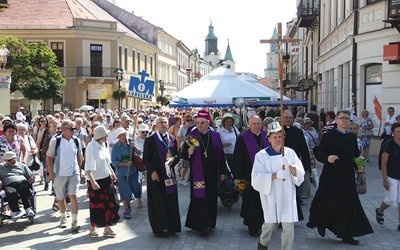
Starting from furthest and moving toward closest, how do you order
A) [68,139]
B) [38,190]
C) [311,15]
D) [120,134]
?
[311,15] < [38,190] < [120,134] < [68,139]

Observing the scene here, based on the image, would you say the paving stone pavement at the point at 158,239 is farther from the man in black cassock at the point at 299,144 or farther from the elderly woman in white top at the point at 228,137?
the elderly woman in white top at the point at 228,137

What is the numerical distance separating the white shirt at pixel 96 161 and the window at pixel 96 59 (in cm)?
4168

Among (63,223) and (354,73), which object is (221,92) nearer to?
(63,223)

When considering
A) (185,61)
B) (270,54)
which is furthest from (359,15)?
(270,54)

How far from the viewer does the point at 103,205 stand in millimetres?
8148

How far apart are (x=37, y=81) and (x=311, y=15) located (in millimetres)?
19775

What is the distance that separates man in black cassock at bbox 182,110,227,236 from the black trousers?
268 centimetres

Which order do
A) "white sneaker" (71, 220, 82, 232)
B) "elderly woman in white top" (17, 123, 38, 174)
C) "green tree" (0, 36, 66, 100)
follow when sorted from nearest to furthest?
"white sneaker" (71, 220, 82, 232) < "elderly woman in white top" (17, 123, 38, 174) < "green tree" (0, 36, 66, 100)

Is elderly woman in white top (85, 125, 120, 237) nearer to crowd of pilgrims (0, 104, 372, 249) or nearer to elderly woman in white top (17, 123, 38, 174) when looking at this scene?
crowd of pilgrims (0, 104, 372, 249)

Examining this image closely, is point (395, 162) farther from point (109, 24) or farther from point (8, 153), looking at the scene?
point (109, 24)

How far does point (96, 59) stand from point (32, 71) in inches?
379

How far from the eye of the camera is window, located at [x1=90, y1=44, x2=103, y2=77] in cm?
4900

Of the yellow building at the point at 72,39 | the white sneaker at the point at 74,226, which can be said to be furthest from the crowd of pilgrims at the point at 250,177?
the yellow building at the point at 72,39

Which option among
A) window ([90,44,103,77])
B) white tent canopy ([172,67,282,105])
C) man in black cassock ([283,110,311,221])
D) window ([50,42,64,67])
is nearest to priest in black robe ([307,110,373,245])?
man in black cassock ([283,110,311,221])
